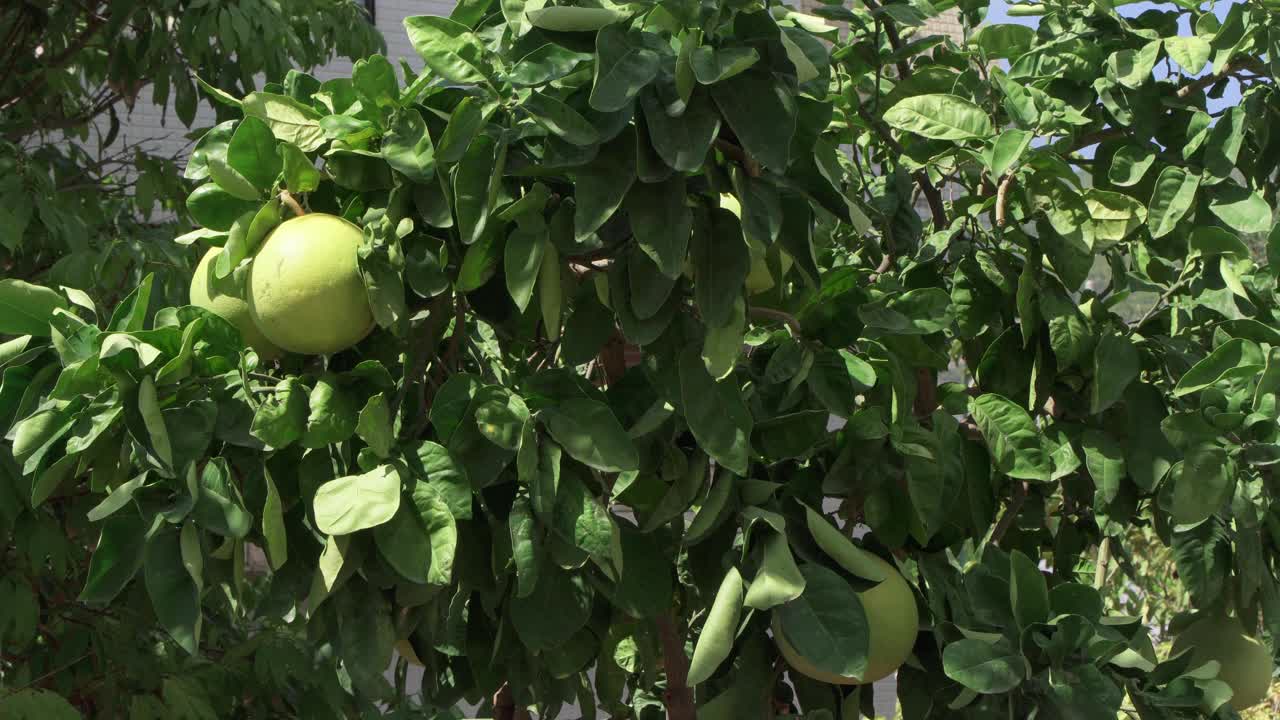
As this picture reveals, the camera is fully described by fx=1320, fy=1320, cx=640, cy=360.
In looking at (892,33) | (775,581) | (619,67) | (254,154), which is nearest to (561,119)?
(619,67)

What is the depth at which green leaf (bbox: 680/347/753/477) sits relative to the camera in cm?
111

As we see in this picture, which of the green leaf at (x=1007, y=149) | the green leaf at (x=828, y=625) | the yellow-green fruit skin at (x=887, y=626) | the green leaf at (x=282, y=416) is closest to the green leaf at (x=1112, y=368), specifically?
the green leaf at (x=1007, y=149)

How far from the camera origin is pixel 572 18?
101 centimetres

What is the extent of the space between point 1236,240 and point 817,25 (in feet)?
2.03

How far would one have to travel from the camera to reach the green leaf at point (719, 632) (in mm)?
1087

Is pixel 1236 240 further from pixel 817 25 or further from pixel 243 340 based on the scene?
pixel 243 340

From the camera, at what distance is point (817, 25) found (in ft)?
4.33

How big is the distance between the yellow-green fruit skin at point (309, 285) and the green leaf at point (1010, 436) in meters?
0.69

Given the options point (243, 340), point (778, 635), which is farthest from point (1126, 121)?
point (243, 340)

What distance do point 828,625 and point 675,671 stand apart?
1.56 ft

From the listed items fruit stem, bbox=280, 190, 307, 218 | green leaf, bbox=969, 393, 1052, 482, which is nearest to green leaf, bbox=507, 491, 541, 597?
fruit stem, bbox=280, 190, 307, 218

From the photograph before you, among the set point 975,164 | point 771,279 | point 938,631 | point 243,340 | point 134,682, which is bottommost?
point 134,682

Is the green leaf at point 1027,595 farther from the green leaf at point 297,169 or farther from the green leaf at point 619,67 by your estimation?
the green leaf at point 297,169

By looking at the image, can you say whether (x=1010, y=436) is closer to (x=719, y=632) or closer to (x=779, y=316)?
(x=779, y=316)
